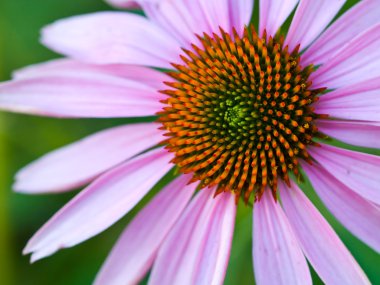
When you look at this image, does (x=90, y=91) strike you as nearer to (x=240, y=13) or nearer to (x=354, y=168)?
(x=240, y=13)

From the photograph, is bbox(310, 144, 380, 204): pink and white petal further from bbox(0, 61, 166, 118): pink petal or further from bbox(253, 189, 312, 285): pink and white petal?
bbox(0, 61, 166, 118): pink petal

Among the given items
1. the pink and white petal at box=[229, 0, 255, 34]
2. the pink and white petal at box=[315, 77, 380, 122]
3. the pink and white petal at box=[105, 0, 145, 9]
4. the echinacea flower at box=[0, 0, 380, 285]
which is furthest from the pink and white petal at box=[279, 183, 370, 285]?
the pink and white petal at box=[105, 0, 145, 9]

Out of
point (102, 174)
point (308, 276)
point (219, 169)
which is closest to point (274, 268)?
point (308, 276)

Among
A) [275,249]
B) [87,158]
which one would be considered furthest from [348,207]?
[87,158]

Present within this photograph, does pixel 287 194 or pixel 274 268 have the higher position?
pixel 287 194

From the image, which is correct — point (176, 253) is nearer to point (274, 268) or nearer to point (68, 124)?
point (274, 268)
